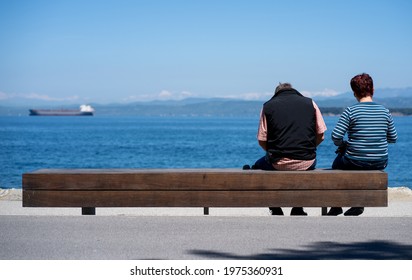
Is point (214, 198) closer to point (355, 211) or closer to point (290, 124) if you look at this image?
point (290, 124)

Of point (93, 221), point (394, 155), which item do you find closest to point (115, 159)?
point (394, 155)

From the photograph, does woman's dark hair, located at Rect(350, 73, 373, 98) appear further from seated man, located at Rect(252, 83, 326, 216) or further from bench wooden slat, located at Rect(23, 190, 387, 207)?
bench wooden slat, located at Rect(23, 190, 387, 207)

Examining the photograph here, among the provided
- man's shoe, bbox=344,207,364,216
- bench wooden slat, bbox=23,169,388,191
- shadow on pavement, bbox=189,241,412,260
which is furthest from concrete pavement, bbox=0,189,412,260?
bench wooden slat, bbox=23,169,388,191

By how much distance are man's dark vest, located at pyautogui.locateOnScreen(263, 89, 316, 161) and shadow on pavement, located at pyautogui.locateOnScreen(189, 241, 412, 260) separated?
155 centimetres

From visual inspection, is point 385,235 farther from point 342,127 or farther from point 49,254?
point 49,254

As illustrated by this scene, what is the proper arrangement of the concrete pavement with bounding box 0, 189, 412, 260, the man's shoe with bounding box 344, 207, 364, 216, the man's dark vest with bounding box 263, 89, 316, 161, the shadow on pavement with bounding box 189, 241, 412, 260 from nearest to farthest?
the shadow on pavement with bounding box 189, 241, 412, 260, the concrete pavement with bounding box 0, 189, 412, 260, the man's dark vest with bounding box 263, 89, 316, 161, the man's shoe with bounding box 344, 207, 364, 216

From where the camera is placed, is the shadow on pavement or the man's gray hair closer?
the shadow on pavement

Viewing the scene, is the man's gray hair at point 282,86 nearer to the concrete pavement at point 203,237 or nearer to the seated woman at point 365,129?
the seated woman at point 365,129

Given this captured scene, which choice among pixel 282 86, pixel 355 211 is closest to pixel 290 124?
pixel 282 86

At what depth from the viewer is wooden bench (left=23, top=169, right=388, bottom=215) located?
315 inches

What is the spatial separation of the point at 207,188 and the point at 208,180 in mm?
85

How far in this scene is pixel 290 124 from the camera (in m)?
8.00

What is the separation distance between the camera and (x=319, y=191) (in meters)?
8.02
